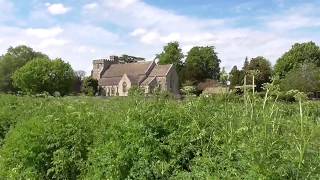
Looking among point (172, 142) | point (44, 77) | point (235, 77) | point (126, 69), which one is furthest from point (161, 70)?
point (172, 142)

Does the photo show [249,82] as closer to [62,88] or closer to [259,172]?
[259,172]

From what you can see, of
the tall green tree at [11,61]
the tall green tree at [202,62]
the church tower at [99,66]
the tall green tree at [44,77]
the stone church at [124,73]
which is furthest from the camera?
the church tower at [99,66]

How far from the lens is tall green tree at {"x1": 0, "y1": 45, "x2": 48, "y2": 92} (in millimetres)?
113000

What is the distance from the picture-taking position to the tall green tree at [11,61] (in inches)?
4449

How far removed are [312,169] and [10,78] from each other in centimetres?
11248

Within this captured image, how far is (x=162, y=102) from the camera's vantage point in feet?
28.2

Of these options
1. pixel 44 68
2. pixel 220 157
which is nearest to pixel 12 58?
pixel 44 68

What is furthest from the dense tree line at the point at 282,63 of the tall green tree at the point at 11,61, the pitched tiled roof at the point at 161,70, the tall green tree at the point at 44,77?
the tall green tree at the point at 11,61

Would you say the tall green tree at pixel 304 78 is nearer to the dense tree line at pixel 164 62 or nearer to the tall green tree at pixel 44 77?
the dense tree line at pixel 164 62

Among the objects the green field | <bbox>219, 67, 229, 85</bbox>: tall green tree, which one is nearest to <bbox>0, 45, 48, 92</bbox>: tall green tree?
the green field

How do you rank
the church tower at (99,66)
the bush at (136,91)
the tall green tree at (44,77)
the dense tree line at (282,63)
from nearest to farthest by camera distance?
the bush at (136,91)
the dense tree line at (282,63)
the tall green tree at (44,77)
the church tower at (99,66)

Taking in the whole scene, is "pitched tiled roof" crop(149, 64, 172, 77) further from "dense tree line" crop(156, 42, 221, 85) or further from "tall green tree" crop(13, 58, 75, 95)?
"tall green tree" crop(13, 58, 75, 95)

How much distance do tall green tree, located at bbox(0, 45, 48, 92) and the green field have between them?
103864mm

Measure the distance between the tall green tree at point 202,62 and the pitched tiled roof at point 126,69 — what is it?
16.4 meters
